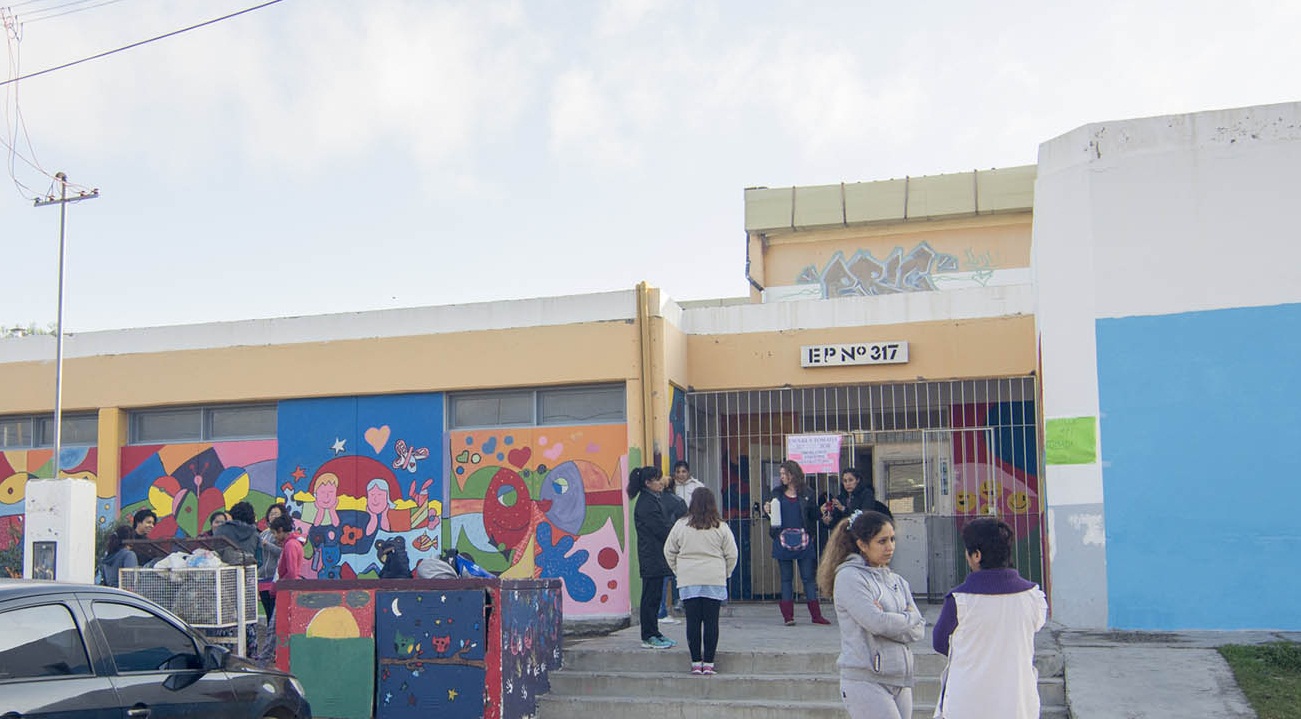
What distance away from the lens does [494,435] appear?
46.8 feet

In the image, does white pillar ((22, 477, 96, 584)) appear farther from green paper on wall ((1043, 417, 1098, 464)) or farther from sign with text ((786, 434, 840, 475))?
green paper on wall ((1043, 417, 1098, 464))

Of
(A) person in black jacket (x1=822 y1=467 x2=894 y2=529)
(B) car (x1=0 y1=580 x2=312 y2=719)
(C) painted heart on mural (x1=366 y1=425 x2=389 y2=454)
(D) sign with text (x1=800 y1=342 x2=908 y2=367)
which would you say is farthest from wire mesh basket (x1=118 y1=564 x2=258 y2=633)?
(D) sign with text (x1=800 y1=342 x2=908 y2=367)

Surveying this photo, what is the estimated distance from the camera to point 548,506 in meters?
14.0

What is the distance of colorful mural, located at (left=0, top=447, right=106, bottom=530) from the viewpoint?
1590 cm

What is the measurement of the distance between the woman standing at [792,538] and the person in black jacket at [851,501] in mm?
454

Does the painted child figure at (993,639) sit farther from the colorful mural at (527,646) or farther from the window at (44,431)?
the window at (44,431)

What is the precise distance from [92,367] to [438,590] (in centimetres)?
892

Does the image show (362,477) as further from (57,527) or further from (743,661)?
(743,661)

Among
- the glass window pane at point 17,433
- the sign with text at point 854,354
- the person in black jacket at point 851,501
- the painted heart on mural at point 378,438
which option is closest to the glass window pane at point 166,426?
the glass window pane at point 17,433

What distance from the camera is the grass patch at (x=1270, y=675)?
7.85m

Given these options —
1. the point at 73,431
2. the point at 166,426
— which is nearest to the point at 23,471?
the point at 73,431

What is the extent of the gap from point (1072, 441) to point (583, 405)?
5.58 meters

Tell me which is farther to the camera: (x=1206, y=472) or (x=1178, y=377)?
(x=1178, y=377)

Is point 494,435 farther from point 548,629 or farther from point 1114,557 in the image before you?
point 1114,557
